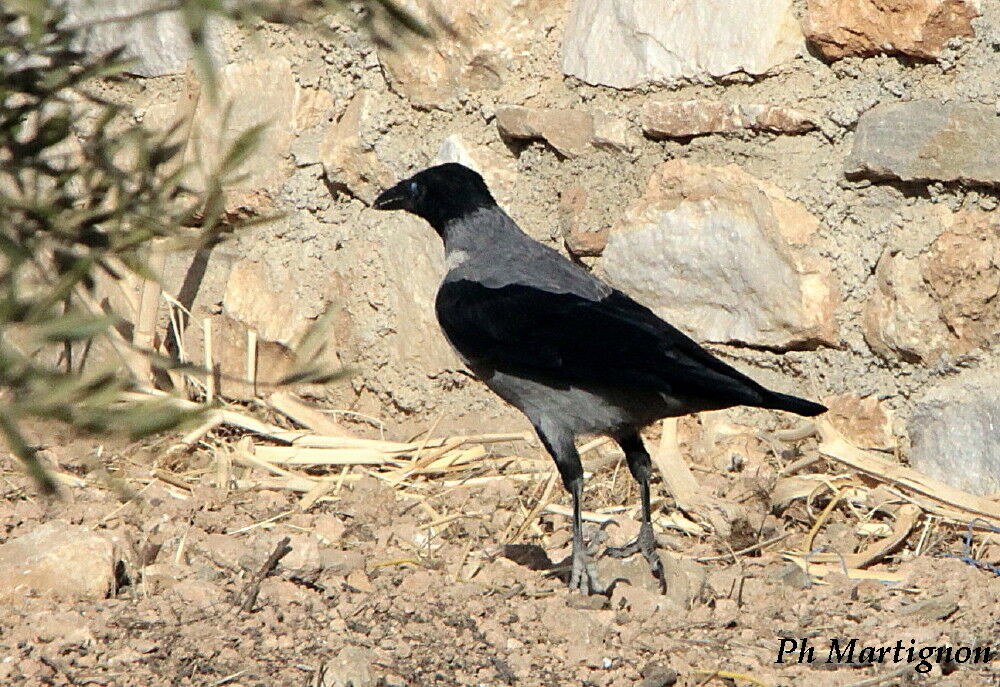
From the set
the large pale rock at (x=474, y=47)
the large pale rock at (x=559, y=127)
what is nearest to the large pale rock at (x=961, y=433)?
the large pale rock at (x=559, y=127)

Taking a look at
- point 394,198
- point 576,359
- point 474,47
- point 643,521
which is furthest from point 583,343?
point 474,47

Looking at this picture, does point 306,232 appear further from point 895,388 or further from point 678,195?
point 895,388

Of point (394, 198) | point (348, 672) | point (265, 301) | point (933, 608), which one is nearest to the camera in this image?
point (348, 672)

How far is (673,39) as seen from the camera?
3.49 metres

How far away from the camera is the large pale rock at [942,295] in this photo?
10.6 feet

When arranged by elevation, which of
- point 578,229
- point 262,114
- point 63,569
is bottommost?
point 63,569

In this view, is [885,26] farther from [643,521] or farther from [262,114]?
[262,114]

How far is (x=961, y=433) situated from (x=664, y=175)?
1030mm

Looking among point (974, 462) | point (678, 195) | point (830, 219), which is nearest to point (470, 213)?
point (678, 195)

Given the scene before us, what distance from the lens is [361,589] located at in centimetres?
299

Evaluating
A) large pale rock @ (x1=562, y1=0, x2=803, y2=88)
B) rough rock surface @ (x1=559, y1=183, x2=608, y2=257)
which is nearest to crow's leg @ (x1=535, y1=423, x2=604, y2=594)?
rough rock surface @ (x1=559, y1=183, x2=608, y2=257)

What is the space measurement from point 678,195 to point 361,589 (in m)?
1.39

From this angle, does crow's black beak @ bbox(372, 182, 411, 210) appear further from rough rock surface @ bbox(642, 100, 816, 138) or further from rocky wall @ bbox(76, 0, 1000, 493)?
rough rock surface @ bbox(642, 100, 816, 138)

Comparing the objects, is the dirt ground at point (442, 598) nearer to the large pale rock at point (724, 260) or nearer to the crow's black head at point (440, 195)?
the large pale rock at point (724, 260)
